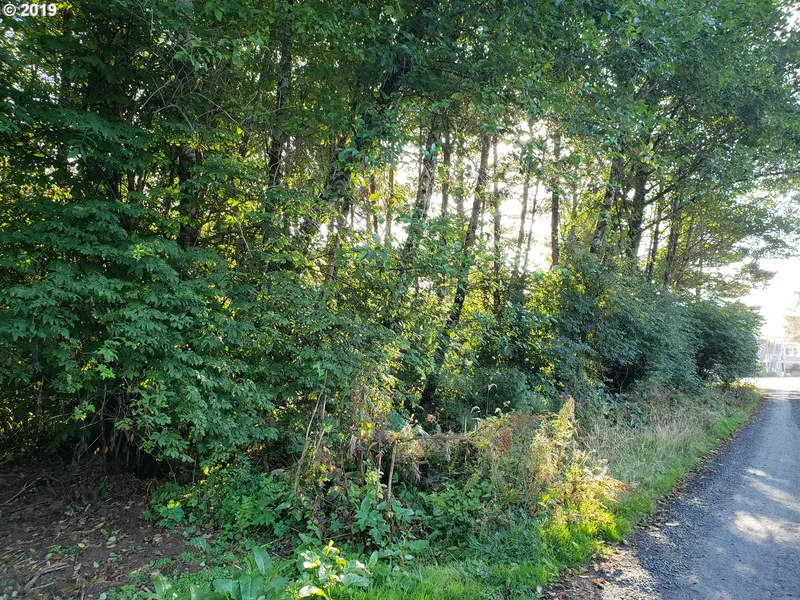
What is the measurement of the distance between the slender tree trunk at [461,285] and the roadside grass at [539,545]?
286cm

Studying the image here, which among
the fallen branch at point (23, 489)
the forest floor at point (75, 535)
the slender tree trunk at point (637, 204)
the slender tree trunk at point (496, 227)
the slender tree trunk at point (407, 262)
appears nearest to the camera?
the forest floor at point (75, 535)

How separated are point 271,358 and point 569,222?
43.7 ft

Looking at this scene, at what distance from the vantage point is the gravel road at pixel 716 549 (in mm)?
4008

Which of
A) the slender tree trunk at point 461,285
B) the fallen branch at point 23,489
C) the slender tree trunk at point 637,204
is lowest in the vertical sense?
the fallen branch at point 23,489

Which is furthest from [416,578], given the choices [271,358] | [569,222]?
[569,222]

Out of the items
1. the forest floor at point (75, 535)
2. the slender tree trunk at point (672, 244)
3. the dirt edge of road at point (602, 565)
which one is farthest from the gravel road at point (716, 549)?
the slender tree trunk at point (672, 244)

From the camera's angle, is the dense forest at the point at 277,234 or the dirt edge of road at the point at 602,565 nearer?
the dirt edge of road at the point at 602,565

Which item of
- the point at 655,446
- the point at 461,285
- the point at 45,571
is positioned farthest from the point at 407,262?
the point at 655,446

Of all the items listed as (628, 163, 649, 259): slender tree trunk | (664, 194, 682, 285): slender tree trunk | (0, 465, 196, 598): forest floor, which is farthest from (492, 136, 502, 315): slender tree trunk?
(664, 194, 682, 285): slender tree trunk

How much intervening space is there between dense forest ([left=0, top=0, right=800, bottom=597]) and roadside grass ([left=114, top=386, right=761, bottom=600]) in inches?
11.4

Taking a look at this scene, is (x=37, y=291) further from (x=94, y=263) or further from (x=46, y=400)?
(x=46, y=400)

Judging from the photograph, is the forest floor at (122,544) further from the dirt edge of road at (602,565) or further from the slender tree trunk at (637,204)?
the slender tree trunk at (637,204)

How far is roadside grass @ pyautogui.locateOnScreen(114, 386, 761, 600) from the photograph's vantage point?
12.0 ft

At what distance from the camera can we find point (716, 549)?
15.8 ft
